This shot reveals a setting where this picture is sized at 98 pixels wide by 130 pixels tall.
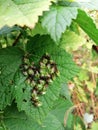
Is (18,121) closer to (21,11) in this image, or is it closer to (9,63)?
(9,63)

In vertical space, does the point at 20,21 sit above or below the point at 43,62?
above

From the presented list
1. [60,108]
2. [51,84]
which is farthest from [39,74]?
[60,108]

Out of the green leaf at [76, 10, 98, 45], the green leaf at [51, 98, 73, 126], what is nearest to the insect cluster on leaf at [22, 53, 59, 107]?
the green leaf at [76, 10, 98, 45]

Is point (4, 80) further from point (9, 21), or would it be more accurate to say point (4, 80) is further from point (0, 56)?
point (9, 21)

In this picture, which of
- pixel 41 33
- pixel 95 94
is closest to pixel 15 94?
pixel 41 33

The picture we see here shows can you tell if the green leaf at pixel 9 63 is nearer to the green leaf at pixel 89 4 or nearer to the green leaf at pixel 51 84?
the green leaf at pixel 51 84

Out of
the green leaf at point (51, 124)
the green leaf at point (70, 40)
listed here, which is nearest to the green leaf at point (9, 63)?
the green leaf at point (70, 40)

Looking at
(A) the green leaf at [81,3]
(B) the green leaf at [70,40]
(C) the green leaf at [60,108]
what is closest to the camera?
(A) the green leaf at [81,3]
